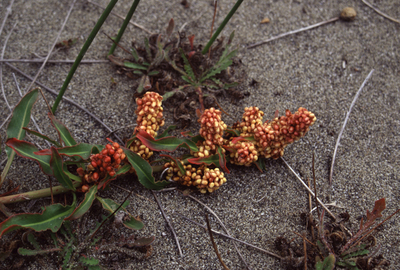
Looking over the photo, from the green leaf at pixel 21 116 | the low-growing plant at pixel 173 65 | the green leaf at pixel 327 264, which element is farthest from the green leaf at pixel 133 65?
the green leaf at pixel 327 264

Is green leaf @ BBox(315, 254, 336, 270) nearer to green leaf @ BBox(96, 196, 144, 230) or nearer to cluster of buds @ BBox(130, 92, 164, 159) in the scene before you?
green leaf @ BBox(96, 196, 144, 230)

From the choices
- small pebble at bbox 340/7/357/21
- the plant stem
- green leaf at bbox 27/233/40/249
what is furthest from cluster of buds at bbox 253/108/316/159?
small pebble at bbox 340/7/357/21

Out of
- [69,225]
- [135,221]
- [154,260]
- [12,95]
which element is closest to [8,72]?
[12,95]

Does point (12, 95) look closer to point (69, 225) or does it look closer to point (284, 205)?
point (69, 225)

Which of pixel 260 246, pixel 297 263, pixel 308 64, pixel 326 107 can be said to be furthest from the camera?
pixel 308 64

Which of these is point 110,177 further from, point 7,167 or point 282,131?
point 282,131

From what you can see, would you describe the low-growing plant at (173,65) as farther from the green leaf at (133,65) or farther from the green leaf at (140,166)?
the green leaf at (140,166)
